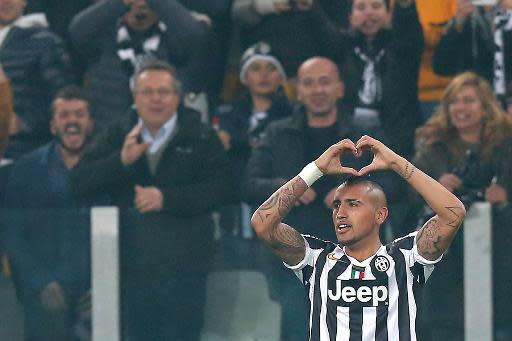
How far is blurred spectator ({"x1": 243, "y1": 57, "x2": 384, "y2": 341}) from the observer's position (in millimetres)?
9344

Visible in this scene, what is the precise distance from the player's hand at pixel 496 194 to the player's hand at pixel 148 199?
6.99ft

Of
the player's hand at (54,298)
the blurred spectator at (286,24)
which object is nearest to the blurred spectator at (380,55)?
the blurred spectator at (286,24)

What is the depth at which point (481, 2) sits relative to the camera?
1008 centimetres

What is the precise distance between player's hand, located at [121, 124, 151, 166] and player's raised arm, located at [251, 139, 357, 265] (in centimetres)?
237

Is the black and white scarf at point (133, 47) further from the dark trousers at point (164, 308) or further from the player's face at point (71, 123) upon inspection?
the dark trousers at point (164, 308)

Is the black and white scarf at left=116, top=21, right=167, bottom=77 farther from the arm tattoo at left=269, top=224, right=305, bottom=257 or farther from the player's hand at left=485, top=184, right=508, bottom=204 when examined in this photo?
the arm tattoo at left=269, top=224, right=305, bottom=257

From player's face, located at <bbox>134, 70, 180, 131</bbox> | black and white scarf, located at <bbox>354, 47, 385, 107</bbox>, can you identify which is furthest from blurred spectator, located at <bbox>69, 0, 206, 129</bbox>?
black and white scarf, located at <bbox>354, 47, 385, 107</bbox>

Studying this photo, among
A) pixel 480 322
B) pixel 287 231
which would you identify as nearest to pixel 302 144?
pixel 480 322

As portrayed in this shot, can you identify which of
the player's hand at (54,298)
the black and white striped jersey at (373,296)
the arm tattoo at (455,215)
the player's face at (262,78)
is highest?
the player's face at (262,78)

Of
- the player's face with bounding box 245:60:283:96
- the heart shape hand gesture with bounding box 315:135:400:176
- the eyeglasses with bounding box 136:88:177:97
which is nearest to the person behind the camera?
the heart shape hand gesture with bounding box 315:135:400:176

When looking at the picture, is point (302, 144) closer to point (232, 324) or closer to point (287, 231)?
point (232, 324)

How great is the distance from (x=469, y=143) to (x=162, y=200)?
2060 mm

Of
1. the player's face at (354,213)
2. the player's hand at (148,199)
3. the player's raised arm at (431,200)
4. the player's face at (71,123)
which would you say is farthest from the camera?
the player's face at (71,123)

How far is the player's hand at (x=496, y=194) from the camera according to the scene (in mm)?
9359
